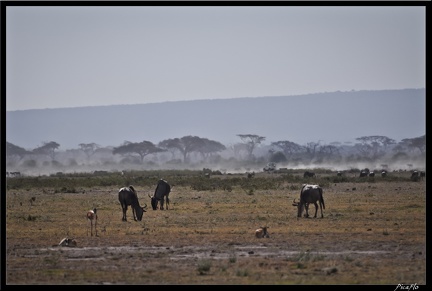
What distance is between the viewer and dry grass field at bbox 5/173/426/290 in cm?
1839

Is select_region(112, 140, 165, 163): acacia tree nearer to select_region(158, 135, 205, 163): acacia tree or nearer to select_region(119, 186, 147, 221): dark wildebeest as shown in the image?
select_region(158, 135, 205, 163): acacia tree

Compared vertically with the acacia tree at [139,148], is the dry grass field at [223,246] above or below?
below

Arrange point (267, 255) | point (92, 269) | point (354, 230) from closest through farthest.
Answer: point (92, 269) → point (267, 255) → point (354, 230)

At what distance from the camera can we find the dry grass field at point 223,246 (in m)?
18.4

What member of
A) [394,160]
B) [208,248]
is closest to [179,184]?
[208,248]

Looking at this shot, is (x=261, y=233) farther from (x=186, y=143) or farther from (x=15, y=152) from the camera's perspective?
(x=15, y=152)

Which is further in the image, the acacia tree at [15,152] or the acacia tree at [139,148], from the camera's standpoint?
the acacia tree at [15,152]

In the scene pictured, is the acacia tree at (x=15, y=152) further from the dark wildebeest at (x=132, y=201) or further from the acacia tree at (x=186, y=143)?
the dark wildebeest at (x=132, y=201)

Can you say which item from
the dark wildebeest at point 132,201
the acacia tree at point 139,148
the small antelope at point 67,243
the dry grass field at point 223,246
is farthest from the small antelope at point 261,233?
the acacia tree at point 139,148

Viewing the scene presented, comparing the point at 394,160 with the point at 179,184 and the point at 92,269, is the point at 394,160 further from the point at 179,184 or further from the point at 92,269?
the point at 92,269

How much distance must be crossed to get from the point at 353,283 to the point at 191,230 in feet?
34.5

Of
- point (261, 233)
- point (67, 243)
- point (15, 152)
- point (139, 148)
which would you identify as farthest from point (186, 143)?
point (67, 243)

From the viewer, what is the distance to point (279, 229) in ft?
89.7

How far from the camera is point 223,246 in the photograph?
23.3 meters
